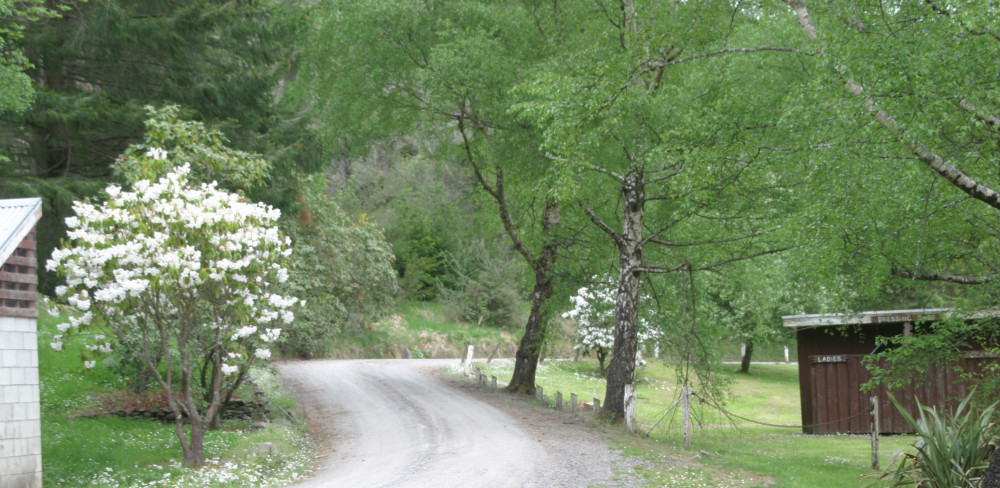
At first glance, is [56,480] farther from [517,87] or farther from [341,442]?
[517,87]

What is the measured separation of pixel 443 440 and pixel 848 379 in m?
11.0

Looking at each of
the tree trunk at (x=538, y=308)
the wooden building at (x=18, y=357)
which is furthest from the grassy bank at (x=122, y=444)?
the tree trunk at (x=538, y=308)

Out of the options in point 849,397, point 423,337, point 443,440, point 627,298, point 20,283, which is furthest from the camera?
point 423,337

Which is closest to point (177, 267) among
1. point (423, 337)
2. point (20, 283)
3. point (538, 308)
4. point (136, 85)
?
point (20, 283)

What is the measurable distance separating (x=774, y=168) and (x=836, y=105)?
3847mm

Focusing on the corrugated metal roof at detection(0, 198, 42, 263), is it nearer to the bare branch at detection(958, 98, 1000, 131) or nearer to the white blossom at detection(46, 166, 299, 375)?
the white blossom at detection(46, 166, 299, 375)

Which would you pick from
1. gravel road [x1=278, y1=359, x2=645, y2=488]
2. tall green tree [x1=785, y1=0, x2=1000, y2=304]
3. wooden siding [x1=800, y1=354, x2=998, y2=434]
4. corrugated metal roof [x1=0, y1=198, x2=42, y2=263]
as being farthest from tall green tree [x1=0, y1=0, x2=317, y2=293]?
wooden siding [x1=800, y1=354, x2=998, y2=434]

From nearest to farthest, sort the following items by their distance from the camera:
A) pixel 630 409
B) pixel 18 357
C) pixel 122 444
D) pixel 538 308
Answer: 1. pixel 18 357
2. pixel 122 444
3. pixel 630 409
4. pixel 538 308

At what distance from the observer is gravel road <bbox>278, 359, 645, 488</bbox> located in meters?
11.1

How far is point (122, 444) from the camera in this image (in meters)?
11.8

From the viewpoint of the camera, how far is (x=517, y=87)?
563 inches

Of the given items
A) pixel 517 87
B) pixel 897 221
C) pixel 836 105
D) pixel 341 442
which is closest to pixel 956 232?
pixel 897 221

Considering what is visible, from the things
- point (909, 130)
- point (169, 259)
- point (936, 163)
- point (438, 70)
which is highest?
point (438, 70)

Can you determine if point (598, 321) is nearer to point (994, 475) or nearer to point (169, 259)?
point (169, 259)
